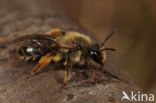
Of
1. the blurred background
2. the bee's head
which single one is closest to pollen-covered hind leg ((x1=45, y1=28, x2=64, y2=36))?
the bee's head

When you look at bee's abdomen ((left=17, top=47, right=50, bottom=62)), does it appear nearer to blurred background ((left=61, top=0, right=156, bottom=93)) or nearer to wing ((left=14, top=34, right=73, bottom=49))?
wing ((left=14, top=34, right=73, bottom=49))

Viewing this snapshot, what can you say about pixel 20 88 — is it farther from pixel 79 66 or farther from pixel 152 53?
pixel 152 53

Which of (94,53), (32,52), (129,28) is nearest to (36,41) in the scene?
(32,52)

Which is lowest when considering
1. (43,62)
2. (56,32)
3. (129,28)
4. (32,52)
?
(43,62)

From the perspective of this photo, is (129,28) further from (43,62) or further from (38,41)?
(43,62)

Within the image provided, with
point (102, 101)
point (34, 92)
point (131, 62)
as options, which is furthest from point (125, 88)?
point (131, 62)
